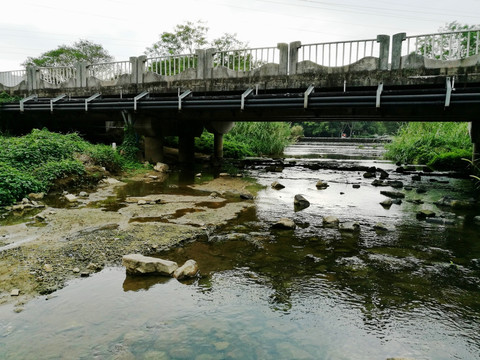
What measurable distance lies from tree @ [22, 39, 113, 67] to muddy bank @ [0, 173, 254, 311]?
134 ft

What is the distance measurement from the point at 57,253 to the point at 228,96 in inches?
330

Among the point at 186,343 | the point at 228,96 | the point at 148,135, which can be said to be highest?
the point at 228,96

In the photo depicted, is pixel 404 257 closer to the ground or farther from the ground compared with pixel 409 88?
closer to the ground

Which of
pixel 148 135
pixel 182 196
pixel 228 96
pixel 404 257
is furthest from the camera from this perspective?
pixel 148 135

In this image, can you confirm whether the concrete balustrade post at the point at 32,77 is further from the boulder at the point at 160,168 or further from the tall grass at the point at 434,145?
the tall grass at the point at 434,145

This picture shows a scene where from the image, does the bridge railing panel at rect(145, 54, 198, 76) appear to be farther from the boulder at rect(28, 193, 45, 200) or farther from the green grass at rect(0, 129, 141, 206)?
the boulder at rect(28, 193, 45, 200)

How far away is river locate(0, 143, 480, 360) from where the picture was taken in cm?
316

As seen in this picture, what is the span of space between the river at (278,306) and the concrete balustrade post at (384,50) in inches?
238

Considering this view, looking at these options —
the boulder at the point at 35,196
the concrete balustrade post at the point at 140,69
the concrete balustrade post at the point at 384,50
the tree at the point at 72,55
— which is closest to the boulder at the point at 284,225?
the boulder at the point at 35,196

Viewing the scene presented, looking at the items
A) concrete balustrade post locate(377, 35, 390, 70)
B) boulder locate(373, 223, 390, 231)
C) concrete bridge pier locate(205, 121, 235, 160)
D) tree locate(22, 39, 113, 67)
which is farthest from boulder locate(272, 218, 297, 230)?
tree locate(22, 39, 113, 67)

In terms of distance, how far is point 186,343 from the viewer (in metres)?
3.20

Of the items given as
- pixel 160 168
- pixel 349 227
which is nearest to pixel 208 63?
pixel 160 168

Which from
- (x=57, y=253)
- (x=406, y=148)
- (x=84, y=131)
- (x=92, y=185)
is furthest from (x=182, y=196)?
(x=406, y=148)

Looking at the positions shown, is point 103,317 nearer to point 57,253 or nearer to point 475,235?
point 57,253
